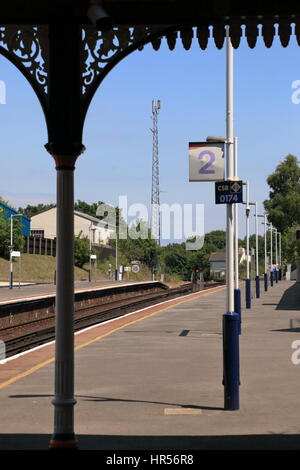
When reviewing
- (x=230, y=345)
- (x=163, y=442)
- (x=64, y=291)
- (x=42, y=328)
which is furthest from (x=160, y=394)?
(x=42, y=328)

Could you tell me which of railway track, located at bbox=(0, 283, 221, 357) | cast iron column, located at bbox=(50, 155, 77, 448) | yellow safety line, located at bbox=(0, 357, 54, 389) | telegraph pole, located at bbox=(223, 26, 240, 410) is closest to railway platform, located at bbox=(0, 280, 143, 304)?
railway track, located at bbox=(0, 283, 221, 357)

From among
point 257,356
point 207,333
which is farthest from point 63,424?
point 207,333

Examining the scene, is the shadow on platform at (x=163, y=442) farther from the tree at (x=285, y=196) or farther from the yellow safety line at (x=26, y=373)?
the tree at (x=285, y=196)

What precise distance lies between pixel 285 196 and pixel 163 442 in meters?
114

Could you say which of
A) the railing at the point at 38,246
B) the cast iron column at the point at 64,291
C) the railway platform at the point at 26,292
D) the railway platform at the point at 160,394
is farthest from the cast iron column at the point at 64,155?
the railing at the point at 38,246

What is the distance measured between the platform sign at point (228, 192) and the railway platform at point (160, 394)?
3014 millimetres

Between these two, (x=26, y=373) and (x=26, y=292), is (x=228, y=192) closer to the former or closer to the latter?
(x=26, y=373)

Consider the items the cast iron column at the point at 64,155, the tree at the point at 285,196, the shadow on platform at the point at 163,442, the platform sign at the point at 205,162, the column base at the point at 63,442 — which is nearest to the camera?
the column base at the point at 63,442

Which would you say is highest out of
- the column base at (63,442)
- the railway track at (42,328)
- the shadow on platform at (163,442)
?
the column base at (63,442)

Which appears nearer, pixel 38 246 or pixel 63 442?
pixel 63 442

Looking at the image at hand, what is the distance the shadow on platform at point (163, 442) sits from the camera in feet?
27.2

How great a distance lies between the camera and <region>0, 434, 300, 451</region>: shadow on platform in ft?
27.2

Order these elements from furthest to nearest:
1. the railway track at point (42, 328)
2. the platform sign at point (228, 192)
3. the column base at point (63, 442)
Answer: the railway track at point (42, 328)
the platform sign at point (228, 192)
the column base at point (63, 442)

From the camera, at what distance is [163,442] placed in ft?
28.1
